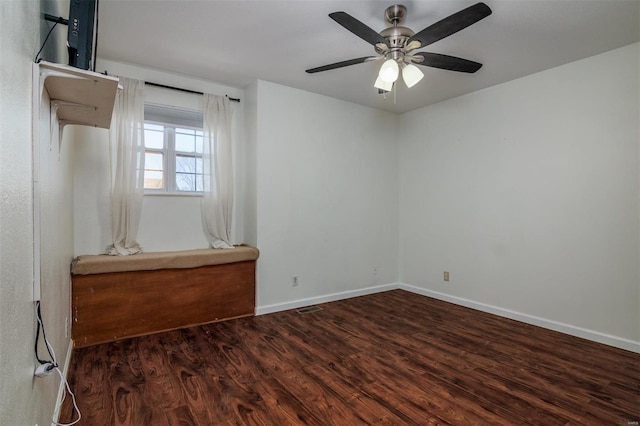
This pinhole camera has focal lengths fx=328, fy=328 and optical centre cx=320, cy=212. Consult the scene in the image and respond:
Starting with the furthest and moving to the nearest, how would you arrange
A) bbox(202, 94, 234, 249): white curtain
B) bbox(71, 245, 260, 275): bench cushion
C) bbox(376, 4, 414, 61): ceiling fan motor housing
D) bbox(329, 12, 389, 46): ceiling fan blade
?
bbox(202, 94, 234, 249): white curtain → bbox(71, 245, 260, 275): bench cushion → bbox(376, 4, 414, 61): ceiling fan motor housing → bbox(329, 12, 389, 46): ceiling fan blade

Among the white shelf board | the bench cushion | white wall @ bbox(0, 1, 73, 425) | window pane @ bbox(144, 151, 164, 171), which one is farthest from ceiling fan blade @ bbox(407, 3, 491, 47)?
window pane @ bbox(144, 151, 164, 171)

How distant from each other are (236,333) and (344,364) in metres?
1.18

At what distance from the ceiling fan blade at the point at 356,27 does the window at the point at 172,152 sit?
2.28 m

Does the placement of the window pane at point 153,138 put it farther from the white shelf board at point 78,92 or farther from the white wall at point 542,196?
the white wall at point 542,196

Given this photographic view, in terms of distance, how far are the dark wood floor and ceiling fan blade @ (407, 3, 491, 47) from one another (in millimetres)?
2283

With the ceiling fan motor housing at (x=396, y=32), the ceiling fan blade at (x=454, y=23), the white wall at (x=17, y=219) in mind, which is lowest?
the white wall at (x=17, y=219)

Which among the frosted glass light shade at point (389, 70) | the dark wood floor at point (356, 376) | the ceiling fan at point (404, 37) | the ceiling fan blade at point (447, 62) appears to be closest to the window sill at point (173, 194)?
the dark wood floor at point (356, 376)

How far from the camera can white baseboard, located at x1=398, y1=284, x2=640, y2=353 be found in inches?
112

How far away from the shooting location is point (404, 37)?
2.20 metres

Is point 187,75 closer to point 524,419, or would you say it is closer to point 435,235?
point 435,235

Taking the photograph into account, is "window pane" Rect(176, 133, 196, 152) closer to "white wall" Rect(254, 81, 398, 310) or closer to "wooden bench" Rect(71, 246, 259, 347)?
"white wall" Rect(254, 81, 398, 310)

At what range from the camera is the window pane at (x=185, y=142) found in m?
3.62

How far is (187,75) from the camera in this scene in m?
3.60

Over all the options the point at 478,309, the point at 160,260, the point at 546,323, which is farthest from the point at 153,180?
the point at 546,323
